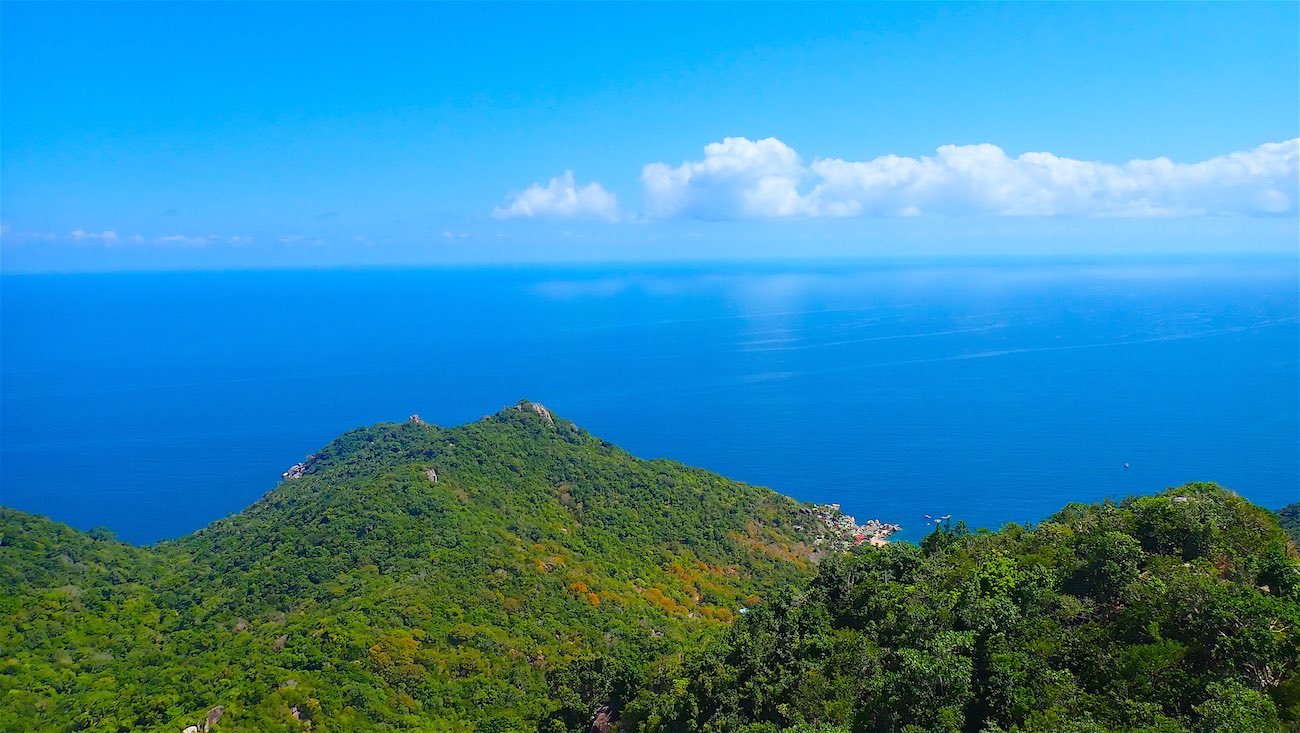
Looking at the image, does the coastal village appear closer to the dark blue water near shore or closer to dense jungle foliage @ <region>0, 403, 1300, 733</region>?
dense jungle foliage @ <region>0, 403, 1300, 733</region>

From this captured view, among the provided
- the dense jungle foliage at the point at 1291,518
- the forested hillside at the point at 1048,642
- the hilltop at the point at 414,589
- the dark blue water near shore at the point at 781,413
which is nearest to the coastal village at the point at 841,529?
the hilltop at the point at 414,589

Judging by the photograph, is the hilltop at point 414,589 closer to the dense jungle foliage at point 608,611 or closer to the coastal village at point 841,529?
the dense jungle foliage at point 608,611

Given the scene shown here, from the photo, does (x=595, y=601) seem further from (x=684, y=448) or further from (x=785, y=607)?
(x=684, y=448)

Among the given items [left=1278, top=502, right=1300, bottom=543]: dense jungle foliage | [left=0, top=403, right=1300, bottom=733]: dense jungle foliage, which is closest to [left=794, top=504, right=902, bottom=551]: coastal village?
[left=0, top=403, right=1300, bottom=733]: dense jungle foliage

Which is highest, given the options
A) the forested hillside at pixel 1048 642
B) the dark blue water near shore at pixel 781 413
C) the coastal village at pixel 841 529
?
the forested hillside at pixel 1048 642

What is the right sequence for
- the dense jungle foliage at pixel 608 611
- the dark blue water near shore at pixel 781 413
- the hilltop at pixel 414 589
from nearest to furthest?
the dense jungle foliage at pixel 608 611
the hilltop at pixel 414 589
the dark blue water near shore at pixel 781 413

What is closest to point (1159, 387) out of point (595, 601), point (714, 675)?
point (595, 601)

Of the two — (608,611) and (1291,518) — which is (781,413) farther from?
(608,611)

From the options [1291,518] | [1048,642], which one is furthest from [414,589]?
[1291,518]
